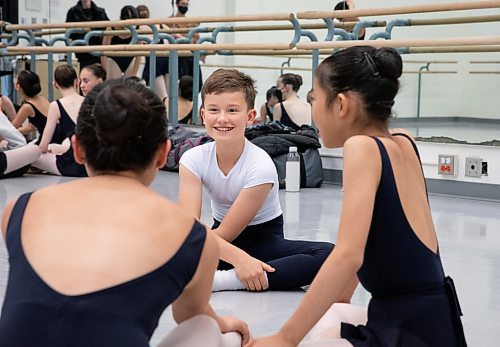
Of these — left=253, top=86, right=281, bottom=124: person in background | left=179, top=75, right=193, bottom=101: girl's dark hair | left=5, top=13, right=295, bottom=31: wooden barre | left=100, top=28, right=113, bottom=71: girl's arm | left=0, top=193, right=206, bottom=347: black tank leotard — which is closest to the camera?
left=0, top=193, right=206, bottom=347: black tank leotard

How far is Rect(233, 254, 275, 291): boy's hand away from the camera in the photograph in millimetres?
3008

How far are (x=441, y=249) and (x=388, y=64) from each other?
2.14 metres

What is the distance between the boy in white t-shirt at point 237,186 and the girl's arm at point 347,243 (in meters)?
1.23

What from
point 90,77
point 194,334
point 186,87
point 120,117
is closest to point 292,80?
point 186,87

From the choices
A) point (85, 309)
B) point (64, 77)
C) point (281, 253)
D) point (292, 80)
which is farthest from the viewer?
point (292, 80)

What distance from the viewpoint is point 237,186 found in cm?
306

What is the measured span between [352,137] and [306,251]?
1385mm

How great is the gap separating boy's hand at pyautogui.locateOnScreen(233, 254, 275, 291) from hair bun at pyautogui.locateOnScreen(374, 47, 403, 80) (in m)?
1.25

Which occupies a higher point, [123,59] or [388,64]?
[388,64]

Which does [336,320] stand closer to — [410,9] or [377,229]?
[377,229]

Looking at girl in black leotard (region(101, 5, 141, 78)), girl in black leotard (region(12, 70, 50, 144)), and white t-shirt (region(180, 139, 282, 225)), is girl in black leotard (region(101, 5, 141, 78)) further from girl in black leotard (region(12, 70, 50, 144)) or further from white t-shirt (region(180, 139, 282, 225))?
white t-shirt (region(180, 139, 282, 225))

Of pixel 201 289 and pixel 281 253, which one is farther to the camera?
pixel 281 253

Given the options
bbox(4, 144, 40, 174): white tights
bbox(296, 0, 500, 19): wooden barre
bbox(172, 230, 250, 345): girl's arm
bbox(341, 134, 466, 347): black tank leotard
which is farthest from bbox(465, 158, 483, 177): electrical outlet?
bbox(172, 230, 250, 345): girl's arm

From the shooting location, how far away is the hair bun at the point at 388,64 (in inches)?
73.7
